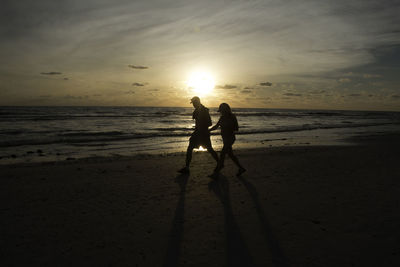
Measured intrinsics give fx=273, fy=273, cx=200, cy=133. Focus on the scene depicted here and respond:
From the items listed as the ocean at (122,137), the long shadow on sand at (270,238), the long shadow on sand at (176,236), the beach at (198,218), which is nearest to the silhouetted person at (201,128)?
the beach at (198,218)

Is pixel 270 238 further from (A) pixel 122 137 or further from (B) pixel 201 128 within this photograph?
(A) pixel 122 137

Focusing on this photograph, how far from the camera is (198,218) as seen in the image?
4.46m

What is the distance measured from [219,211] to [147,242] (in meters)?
1.53

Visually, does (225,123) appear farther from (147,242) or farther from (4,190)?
(4,190)

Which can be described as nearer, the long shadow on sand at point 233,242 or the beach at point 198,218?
the long shadow on sand at point 233,242

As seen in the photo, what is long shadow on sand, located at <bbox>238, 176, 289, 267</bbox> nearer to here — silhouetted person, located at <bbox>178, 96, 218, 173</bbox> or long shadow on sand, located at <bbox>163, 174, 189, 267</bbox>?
long shadow on sand, located at <bbox>163, 174, 189, 267</bbox>

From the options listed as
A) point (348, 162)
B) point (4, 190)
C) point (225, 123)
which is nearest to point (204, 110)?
point (225, 123)

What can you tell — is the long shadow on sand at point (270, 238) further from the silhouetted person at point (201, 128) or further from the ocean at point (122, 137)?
the ocean at point (122, 137)

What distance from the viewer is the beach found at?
130 inches

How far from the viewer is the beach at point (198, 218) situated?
3.31 meters

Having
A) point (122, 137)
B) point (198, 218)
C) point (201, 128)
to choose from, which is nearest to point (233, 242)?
point (198, 218)

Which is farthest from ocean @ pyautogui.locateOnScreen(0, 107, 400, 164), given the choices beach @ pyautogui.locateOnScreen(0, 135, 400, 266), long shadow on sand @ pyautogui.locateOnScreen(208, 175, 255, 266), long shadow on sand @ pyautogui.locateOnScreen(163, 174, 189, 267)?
long shadow on sand @ pyautogui.locateOnScreen(208, 175, 255, 266)

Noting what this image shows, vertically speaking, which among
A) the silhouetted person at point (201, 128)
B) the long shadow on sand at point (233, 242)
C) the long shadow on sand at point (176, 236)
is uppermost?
the silhouetted person at point (201, 128)

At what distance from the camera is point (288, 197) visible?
5.51 metres
